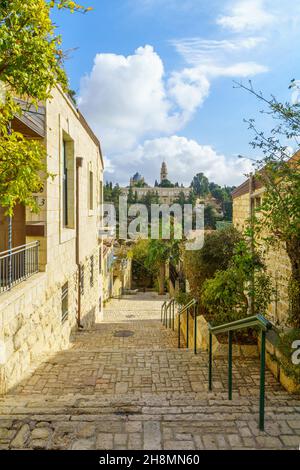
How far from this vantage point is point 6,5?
3.06m

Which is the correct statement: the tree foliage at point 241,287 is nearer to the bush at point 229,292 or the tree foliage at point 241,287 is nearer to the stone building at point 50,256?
the bush at point 229,292

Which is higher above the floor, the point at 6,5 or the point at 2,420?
the point at 6,5

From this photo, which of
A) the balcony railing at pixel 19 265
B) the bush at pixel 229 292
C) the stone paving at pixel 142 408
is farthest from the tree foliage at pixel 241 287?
the balcony railing at pixel 19 265

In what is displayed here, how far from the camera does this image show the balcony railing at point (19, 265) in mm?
5051

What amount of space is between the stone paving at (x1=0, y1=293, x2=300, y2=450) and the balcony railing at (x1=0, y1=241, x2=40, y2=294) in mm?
1422

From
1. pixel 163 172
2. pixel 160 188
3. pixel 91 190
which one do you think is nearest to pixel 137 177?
pixel 163 172

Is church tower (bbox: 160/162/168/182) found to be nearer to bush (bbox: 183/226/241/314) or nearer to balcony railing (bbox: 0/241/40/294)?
bush (bbox: 183/226/241/314)

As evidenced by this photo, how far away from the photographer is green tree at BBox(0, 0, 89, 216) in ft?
A: 10.1

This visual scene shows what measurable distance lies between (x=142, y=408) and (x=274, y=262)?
469 centimetres

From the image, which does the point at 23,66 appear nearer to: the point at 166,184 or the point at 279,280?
the point at 279,280

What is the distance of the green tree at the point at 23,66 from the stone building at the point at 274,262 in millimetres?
3516
